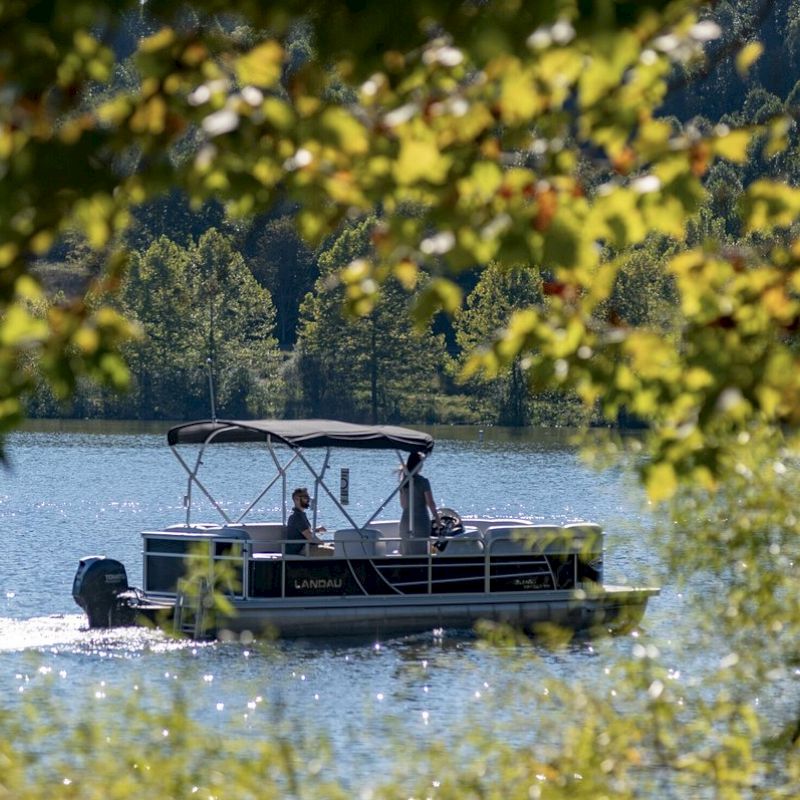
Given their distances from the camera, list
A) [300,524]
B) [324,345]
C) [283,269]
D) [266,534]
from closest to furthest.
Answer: [300,524] → [266,534] → [324,345] → [283,269]

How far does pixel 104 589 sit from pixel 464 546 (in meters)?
4.52

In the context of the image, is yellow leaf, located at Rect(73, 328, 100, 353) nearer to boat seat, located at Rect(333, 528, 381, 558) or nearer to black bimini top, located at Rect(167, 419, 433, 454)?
black bimini top, located at Rect(167, 419, 433, 454)

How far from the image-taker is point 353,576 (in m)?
21.3

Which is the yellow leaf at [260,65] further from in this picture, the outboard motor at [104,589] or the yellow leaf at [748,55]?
the outboard motor at [104,589]

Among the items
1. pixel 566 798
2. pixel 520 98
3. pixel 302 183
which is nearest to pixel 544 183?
pixel 520 98

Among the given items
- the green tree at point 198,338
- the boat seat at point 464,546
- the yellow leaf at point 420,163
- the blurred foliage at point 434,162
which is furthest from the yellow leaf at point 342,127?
the green tree at point 198,338

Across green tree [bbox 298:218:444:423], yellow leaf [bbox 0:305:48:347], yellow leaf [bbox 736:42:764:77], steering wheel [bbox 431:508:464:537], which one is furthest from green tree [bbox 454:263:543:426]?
yellow leaf [bbox 0:305:48:347]

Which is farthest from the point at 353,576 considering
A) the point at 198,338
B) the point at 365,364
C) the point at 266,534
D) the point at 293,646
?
the point at 198,338

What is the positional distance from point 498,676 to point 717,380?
13549mm

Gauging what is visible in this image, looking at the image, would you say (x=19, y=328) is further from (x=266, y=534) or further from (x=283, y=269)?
(x=283, y=269)

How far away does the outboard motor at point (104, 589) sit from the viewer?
68.9ft

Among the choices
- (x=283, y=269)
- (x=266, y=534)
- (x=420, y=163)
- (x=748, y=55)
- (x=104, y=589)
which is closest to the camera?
(x=420, y=163)

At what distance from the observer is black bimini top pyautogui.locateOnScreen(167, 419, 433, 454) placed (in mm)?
21203

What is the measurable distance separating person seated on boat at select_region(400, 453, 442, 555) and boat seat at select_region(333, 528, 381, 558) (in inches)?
15.4
